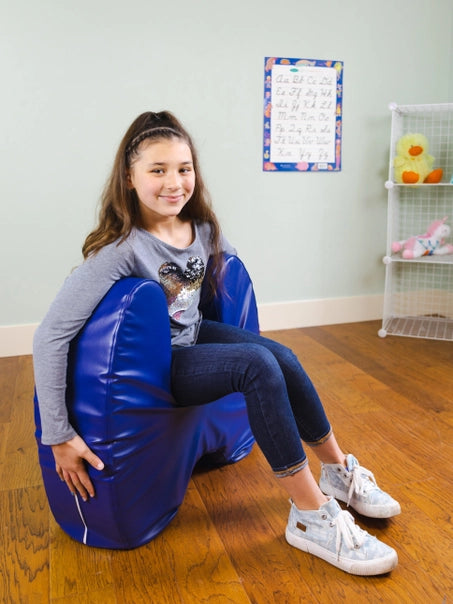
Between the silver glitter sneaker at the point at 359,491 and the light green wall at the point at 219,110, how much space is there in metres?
1.63

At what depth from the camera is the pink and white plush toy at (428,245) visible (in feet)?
8.86

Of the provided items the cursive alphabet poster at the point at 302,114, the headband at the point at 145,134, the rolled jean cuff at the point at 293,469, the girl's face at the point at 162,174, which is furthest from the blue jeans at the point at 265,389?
the cursive alphabet poster at the point at 302,114

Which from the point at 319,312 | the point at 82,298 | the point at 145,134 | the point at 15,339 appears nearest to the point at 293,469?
the point at 82,298

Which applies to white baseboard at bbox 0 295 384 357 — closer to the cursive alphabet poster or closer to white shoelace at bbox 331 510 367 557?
the cursive alphabet poster

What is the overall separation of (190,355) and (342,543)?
19.0 inches

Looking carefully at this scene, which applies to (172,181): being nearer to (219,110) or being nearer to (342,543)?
(342,543)

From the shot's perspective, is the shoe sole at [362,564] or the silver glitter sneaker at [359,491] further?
the silver glitter sneaker at [359,491]

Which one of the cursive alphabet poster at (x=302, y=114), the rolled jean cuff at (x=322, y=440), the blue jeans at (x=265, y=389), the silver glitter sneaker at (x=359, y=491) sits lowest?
the silver glitter sneaker at (x=359, y=491)

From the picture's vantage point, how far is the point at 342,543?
110cm

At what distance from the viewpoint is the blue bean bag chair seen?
1.08 m

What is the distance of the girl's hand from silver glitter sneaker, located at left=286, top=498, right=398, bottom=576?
16.9 inches

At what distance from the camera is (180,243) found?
1310 millimetres

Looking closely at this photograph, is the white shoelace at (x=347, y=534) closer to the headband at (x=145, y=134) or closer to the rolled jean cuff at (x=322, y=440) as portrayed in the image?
the rolled jean cuff at (x=322, y=440)

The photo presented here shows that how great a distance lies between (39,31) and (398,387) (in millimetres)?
2038
